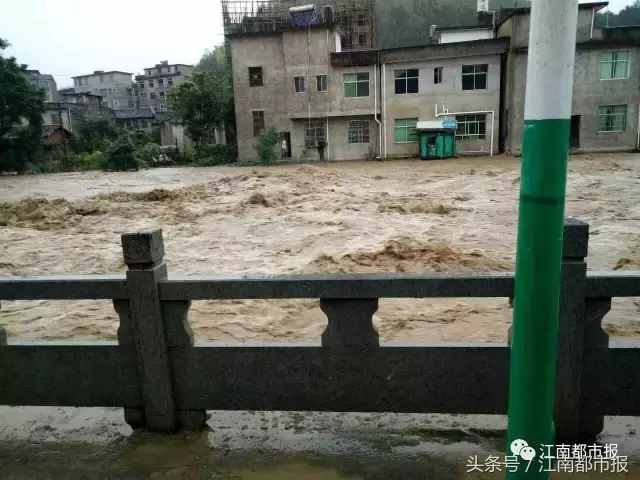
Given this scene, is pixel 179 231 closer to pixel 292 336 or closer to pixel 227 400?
pixel 292 336

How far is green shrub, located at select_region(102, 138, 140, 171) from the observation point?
102ft

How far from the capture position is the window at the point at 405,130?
30.9 meters

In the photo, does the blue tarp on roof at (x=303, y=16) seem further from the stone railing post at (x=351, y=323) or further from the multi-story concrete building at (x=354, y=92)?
the stone railing post at (x=351, y=323)

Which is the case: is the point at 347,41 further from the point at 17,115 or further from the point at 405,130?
the point at 17,115

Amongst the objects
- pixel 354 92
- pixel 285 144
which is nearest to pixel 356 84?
pixel 354 92

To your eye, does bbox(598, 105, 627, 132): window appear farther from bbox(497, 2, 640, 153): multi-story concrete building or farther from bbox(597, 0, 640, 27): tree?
bbox(597, 0, 640, 27): tree

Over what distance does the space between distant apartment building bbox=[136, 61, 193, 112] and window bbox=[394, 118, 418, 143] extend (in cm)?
5008

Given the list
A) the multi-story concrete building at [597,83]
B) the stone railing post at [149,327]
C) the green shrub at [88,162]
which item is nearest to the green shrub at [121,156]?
the green shrub at [88,162]

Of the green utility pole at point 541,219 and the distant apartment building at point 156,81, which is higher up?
the distant apartment building at point 156,81

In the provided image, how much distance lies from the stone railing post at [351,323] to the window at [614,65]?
30.8 metres

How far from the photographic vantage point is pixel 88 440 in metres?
3.37

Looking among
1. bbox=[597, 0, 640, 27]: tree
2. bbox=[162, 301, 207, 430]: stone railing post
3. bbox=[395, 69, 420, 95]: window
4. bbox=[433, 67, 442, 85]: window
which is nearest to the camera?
bbox=[162, 301, 207, 430]: stone railing post

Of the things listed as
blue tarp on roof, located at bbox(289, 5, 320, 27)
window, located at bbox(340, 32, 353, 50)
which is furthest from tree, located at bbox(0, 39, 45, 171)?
window, located at bbox(340, 32, 353, 50)

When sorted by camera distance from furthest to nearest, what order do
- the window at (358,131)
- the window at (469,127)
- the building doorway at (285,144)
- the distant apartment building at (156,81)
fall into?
the distant apartment building at (156,81) < the building doorway at (285,144) < the window at (358,131) < the window at (469,127)
